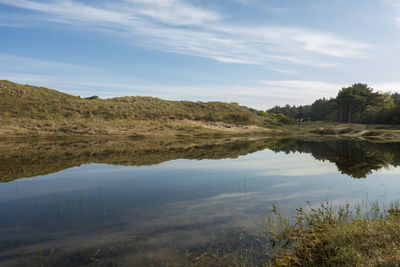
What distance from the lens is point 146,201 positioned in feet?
35.6

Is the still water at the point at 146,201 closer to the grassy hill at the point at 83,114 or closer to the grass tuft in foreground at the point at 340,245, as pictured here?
the grass tuft in foreground at the point at 340,245

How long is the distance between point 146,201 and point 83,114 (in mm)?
58487

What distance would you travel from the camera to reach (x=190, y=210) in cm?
966

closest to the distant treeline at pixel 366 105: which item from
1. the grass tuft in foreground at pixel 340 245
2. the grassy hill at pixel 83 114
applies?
the grassy hill at pixel 83 114

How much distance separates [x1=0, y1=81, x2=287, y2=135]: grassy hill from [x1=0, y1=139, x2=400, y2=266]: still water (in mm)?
33447

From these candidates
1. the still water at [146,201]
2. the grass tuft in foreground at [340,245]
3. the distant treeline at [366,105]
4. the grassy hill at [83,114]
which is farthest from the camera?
the distant treeline at [366,105]

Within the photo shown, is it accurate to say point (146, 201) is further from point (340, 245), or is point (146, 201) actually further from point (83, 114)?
point (83, 114)

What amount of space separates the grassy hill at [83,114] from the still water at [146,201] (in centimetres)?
3345

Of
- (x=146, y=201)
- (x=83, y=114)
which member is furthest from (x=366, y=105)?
(x=146, y=201)

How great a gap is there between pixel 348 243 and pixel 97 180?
12.7m

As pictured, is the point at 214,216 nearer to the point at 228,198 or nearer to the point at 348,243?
the point at 228,198

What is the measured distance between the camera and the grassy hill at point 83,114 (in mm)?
50875

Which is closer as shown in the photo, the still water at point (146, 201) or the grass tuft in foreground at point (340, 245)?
the grass tuft in foreground at point (340, 245)

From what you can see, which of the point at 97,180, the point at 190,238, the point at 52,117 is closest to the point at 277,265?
the point at 190,238
